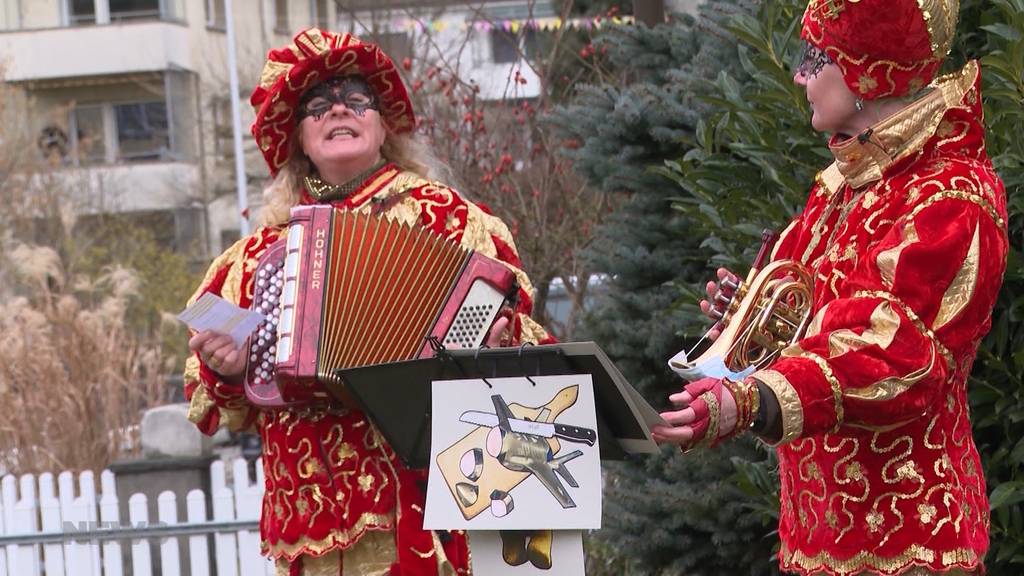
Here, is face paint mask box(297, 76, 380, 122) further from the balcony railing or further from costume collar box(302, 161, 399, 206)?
the balcony railing

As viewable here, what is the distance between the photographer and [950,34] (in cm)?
293

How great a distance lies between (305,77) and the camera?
435 centimetres

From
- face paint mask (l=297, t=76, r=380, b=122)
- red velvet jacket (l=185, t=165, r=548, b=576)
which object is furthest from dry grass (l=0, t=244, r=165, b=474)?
face paint mask (l=297, t=76, r=380, b=122)

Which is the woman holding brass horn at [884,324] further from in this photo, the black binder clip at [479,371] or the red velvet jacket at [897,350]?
the black binder clip at [479,371]

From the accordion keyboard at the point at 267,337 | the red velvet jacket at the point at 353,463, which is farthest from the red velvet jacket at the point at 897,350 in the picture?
the accordion keyboard at the point at 267,337

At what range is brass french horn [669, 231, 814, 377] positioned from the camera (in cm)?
297

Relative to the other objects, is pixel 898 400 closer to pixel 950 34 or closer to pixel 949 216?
pixel 949 216

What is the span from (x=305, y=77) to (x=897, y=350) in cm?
219

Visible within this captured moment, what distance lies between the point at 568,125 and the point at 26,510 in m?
3.51

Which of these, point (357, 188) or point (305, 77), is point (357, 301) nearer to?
point (357, 188)

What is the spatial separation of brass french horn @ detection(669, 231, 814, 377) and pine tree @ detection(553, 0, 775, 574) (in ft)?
6.37

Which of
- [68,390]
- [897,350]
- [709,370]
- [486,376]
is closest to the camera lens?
[897,350]

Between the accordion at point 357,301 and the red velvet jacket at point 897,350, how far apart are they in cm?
112

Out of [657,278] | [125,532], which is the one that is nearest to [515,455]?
[657,278]
